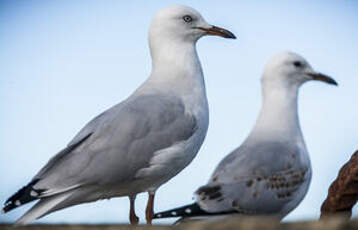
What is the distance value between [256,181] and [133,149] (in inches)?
32.7

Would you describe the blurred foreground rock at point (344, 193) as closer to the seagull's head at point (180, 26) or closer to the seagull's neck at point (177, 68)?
the seagull's neck at point (177, 68)

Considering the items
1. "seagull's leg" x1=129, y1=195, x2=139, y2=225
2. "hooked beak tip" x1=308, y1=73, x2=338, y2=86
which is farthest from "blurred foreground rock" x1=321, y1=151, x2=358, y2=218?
"seagull's leg" x1=129, y1=195, x2=139, y2=225

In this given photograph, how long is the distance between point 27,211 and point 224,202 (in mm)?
1093

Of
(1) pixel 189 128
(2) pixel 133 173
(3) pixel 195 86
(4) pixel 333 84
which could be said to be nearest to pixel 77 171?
(2) pixel 133 173

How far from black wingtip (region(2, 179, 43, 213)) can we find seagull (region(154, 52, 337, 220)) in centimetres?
69

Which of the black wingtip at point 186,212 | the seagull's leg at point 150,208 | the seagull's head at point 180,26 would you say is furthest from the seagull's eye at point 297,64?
the black wingtip at point 186,212

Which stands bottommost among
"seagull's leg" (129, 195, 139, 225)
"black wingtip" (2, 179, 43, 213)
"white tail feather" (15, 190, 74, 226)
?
"seagull's leg" (129, 195, 139, 225)

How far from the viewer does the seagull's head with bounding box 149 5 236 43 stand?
499 centimetres

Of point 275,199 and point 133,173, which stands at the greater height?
point 133,173

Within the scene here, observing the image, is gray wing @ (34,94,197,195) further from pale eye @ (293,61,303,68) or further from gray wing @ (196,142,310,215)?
pale eye @ (293,61,303,68)

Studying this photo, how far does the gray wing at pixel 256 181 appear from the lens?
371 centimetres

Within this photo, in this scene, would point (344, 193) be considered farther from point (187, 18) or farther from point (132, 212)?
point (187, 18)

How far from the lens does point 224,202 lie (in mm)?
3691

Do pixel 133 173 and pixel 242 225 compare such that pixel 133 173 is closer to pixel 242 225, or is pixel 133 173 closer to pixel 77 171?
pixel 77 171
